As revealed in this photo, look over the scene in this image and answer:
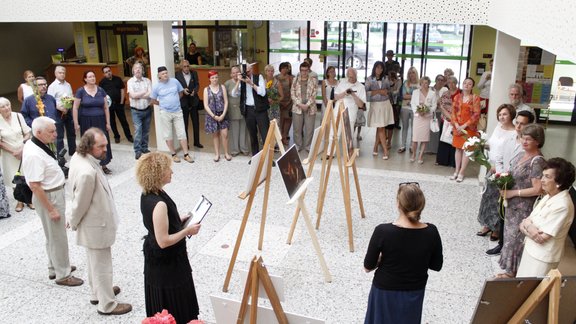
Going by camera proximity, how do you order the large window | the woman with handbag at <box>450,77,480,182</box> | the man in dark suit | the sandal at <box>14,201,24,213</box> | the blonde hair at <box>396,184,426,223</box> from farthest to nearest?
the large window, the man in dark suit, the woman with handbag at <box>450,77,480,182</box>, the sandal at <box>14,201,24,213</box>, the blonde hair at <box>396,184,426,223</box>

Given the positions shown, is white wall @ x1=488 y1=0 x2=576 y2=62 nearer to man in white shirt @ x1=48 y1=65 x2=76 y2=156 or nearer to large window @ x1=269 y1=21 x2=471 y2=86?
man in white shirt @ x1=48 y1=65 x2=76 y2=156

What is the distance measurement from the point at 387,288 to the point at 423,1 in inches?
220

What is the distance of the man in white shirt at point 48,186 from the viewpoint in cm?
431

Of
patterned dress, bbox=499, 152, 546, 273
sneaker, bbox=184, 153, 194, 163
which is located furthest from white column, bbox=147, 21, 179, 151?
patterned dress, bbox=499, 152, 546, 273

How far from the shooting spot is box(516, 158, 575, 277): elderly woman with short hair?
145 inches

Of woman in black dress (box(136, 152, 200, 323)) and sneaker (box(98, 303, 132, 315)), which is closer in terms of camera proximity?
woman in black dress (box(136, 152, 200, 323))

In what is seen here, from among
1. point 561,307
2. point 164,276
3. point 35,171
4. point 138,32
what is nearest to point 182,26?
point 138,32

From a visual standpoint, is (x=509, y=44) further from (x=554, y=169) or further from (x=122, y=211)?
(x=122, y=211)

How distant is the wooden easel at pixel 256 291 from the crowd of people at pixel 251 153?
2.09ft

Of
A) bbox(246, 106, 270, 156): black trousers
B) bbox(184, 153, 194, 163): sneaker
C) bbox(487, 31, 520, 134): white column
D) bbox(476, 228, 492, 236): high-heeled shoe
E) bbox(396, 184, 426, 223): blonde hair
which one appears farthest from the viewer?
bbox(184, 153, 194, 163): sneaker

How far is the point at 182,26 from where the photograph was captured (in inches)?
568

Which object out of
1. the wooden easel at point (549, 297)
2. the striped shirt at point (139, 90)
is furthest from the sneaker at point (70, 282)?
the striped shirt at point (139, 90)

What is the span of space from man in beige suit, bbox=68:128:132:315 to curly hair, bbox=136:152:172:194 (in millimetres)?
717

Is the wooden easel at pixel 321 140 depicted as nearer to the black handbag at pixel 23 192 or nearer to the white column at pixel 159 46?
the black handbag at pixel 23 192
